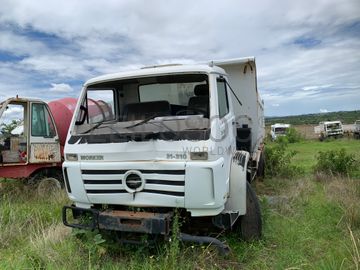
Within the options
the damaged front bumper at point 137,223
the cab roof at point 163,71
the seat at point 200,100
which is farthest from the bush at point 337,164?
the damaged front bumper at point 137,223

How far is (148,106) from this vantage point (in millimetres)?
5125

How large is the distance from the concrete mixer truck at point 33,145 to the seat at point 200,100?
4707 millimetres

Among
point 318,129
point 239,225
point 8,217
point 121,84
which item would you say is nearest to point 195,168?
point 239,225

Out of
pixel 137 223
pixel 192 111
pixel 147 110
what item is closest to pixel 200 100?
pixel 192 111

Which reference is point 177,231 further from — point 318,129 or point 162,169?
point 318,129

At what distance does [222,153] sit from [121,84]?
205cm

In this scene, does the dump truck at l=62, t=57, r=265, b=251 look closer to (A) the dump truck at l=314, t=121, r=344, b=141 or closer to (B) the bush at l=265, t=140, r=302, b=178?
(B) the bush at l=265, t=140, r=302, b=178

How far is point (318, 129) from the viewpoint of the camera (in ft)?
128

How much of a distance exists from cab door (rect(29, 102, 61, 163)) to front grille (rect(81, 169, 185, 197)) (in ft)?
14.4

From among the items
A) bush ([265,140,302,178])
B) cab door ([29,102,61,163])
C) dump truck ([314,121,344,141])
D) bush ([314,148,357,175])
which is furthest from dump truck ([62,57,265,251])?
dump truck ([314,121,344,141])

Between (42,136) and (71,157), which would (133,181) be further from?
(42,136)

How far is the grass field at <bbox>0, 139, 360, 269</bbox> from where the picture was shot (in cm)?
408

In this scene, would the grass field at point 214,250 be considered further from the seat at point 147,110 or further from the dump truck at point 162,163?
the seat at point 147,110

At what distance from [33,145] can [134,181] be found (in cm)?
494
